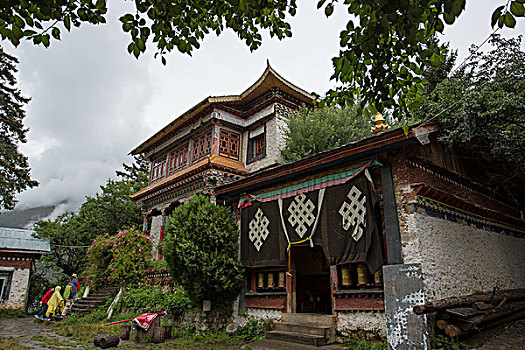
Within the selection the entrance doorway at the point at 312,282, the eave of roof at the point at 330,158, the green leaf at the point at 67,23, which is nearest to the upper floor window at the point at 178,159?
the eave of roof at the point at 330,158

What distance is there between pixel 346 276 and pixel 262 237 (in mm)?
2626

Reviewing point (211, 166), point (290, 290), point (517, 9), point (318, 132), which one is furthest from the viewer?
point (211, 166)

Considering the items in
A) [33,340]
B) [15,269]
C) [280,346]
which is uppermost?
[15,269]

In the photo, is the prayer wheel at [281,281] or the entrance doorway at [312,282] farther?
the entrance doorway at [312,282]

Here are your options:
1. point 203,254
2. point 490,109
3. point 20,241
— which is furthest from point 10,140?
point 490,109

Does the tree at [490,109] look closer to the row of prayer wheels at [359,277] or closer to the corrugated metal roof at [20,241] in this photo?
the row of prayer wheels at [359,277]

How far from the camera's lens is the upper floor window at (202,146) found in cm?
1548

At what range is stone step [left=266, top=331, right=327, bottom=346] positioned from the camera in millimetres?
7141

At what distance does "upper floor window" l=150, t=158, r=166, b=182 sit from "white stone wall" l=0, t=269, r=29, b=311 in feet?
26.4

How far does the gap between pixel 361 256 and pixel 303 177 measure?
2.68 metres

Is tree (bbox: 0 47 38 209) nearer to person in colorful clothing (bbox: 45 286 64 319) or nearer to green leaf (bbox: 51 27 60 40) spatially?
person in colorful clothing (bbox: 45 286 64 319)

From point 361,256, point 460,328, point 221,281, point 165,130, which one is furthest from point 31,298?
point 460,328

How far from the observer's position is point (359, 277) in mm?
7457

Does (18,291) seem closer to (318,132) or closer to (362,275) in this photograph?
(318,132)
